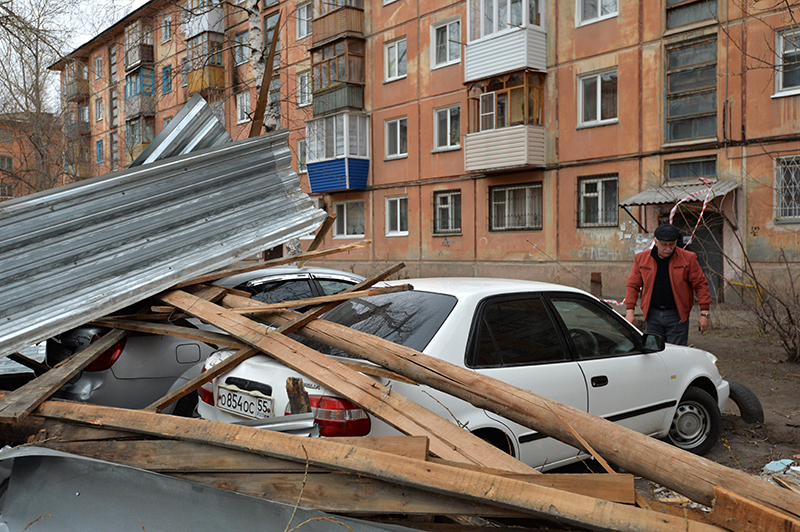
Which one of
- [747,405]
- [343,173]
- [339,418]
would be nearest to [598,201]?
[343,173]

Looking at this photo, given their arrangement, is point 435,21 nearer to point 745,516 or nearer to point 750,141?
point 750,141

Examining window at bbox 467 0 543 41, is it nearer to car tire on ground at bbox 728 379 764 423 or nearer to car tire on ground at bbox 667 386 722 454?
car tire on ground at bbox 728 379 764 423

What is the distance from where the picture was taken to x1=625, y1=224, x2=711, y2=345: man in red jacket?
6566mm

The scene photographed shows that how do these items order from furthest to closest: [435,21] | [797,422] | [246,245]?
1. [435,21]
2. [797,422]
3. [246,245]

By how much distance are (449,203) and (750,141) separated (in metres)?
9.59

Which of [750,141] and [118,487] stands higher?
[750,141]

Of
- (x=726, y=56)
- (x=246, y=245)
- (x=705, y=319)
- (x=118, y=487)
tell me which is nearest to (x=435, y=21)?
(x=726, y=56)

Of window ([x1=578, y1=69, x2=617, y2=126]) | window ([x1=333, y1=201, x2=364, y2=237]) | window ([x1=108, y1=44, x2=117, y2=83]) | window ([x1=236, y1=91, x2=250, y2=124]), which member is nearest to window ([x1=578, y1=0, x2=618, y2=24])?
window ([x1=578, y1=69, x2=617, y2=126])

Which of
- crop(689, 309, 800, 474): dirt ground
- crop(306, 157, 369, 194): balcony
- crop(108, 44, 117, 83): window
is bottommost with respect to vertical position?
crop(689, 309, 800, 474): dirt ground

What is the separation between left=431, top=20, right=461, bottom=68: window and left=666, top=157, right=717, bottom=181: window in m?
8.21

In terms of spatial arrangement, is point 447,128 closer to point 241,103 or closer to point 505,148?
point 505,148

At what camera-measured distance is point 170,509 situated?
7.54 ft

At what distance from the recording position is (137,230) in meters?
3.89

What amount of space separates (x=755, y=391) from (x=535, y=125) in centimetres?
1322
